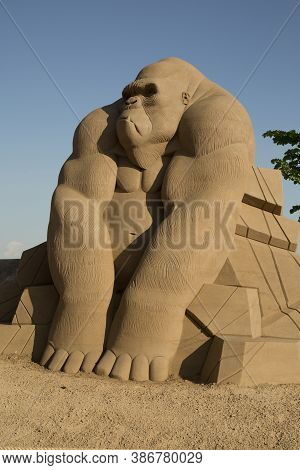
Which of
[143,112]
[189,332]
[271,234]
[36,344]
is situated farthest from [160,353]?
[143,112]

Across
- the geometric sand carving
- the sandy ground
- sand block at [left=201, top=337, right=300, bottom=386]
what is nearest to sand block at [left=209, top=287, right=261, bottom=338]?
the geometric sand carving

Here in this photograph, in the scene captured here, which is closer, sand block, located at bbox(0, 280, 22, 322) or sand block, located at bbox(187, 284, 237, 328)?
sand block, located at bbox(187, 284, 237, 328)

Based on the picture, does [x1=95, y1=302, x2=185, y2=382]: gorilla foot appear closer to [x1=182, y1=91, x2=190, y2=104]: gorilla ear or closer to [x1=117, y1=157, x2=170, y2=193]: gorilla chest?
[x1=117, y1=157, x2=170, y2=193]: gorilla chest

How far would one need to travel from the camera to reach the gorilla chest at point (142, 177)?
14.4 feet

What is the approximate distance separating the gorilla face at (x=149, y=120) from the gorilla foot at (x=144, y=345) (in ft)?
4.65

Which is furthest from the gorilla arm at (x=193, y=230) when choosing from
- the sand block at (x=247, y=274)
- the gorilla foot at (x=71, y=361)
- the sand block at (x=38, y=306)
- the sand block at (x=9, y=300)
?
the sand block at (x=9, y=300)

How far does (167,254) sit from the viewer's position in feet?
12.5

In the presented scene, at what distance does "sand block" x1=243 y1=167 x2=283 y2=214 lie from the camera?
4586 millimetres

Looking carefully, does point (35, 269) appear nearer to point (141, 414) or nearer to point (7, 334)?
point (7, 334)

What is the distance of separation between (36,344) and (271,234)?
2.26 m

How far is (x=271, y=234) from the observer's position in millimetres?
4570

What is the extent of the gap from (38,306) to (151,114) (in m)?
1.95

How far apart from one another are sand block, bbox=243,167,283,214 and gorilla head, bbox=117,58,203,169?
876 millimetres

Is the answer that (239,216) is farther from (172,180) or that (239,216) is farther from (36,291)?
(36,291)
